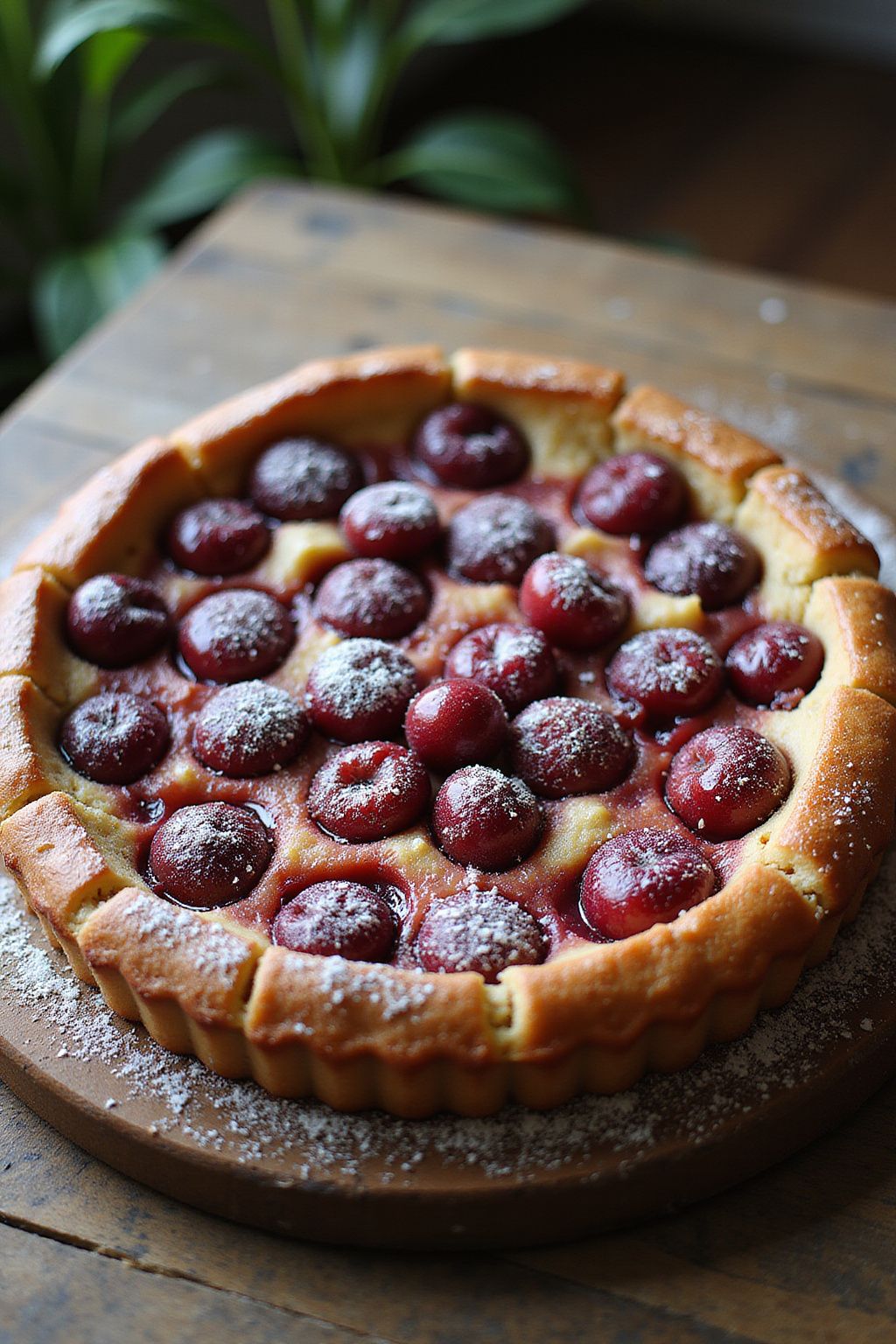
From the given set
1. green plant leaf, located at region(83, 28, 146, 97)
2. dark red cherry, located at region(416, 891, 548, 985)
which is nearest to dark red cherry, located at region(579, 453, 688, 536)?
dark red cherry, located at region(416, 891, 548, 985)

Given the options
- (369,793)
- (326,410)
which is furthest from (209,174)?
(369,793)

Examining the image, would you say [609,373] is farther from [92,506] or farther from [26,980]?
[26,980]

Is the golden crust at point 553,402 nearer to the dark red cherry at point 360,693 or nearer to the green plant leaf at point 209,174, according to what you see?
the dark red cherry at point 360,693

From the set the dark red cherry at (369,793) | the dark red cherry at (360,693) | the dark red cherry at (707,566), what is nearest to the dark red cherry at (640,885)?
the dark red cherry at (369,793)

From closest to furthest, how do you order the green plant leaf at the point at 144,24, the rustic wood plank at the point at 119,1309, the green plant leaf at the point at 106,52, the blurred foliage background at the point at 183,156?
the rustic wood plank at the point at 119,1309, the green plant leaf at the point at 144,24, the green plant leaf at the point at 106,52, the blurred foliage background at the point at 183,156

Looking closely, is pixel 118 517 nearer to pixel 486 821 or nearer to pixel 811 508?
pixel 486 821

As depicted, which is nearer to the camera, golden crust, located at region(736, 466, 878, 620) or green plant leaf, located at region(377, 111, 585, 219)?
golden crust, located at region(736, 466, 878, 620)

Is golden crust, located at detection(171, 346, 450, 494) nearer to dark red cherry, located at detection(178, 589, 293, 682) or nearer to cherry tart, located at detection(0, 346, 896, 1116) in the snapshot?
cherry tart, located at detection(0, 346, 896, 1116)

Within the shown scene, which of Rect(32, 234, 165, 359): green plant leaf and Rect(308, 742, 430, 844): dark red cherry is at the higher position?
Rect(32, 234, 165, 359): green plant leaf
